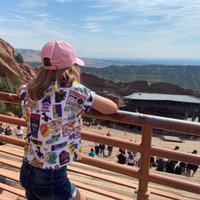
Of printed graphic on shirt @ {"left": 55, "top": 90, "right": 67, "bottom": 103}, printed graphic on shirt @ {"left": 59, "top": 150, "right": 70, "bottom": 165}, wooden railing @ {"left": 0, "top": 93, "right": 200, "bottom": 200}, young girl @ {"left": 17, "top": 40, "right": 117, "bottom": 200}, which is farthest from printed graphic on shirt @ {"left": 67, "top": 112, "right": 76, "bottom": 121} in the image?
wooden railing @ {"left": 0, "top": 93, "right": 200, "bottom": 200}

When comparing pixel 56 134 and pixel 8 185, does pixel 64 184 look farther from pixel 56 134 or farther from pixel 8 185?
pixel 8 185

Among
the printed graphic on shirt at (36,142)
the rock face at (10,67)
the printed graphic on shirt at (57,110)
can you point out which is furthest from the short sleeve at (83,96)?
the rock face at (10,67)

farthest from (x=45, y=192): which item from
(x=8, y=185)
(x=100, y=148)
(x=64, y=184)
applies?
(x=100, y=148)

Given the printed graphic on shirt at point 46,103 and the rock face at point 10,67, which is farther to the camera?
the rock face at point 10,67

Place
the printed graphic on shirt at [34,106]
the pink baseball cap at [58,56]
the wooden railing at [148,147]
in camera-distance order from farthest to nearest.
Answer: the wooden railing at [148,147] → the printed graphic on shirt at [34,106] → the pink baseball cap at [58,56]

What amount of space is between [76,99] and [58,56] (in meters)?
0.30

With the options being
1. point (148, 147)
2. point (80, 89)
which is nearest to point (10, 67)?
point (148, 147)

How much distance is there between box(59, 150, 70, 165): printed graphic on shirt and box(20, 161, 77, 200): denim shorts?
0.06 metres

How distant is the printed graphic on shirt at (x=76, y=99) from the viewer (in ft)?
6.68

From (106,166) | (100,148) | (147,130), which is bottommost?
(100,148)

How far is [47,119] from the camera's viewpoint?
2033 millimetres

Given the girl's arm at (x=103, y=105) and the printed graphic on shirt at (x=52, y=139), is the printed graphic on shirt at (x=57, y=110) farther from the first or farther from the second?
the girl's arm at (x=103, y=105)

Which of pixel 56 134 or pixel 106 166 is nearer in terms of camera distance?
pixel 56 134

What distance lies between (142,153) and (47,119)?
0.84m
